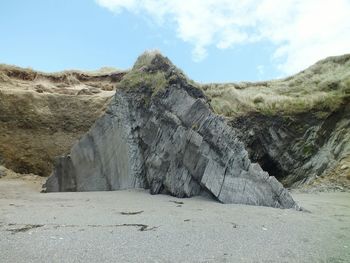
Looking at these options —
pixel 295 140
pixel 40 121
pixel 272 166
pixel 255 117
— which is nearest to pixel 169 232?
pixel 272 166

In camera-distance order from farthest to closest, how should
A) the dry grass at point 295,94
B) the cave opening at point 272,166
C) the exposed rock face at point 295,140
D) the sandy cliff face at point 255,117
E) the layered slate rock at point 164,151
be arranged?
the dry grass at point 295,94
the cave opening at point 272,166
the exposed rock face at point 295,140
the sandy cliff face at point 255,117
the layered slate rock at point 164,151

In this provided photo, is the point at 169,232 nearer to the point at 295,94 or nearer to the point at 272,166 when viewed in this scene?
the point at 272,166

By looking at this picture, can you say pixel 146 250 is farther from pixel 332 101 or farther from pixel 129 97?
pixel 332 101

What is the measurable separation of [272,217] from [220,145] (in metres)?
3.00

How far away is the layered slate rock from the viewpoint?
9.57 meters

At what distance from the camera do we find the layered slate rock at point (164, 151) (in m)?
9.57

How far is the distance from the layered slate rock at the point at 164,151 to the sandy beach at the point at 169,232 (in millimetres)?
705

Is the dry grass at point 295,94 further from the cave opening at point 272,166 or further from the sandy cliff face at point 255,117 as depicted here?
the cave opening at point 272,166

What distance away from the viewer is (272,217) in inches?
301

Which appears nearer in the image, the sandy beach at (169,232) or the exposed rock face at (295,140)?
the sandy beach at (169,232)

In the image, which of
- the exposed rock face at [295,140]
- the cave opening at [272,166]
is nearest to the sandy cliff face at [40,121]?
the exposed rock face at [295,140]

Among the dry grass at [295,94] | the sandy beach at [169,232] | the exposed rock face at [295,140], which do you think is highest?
the dry grass at [295,94]

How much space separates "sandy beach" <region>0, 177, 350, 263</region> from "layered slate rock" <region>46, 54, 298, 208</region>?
71 centimetres

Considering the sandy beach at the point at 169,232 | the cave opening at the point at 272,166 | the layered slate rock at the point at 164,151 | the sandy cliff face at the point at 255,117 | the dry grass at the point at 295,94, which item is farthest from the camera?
the dry grass at the point at 295,94
